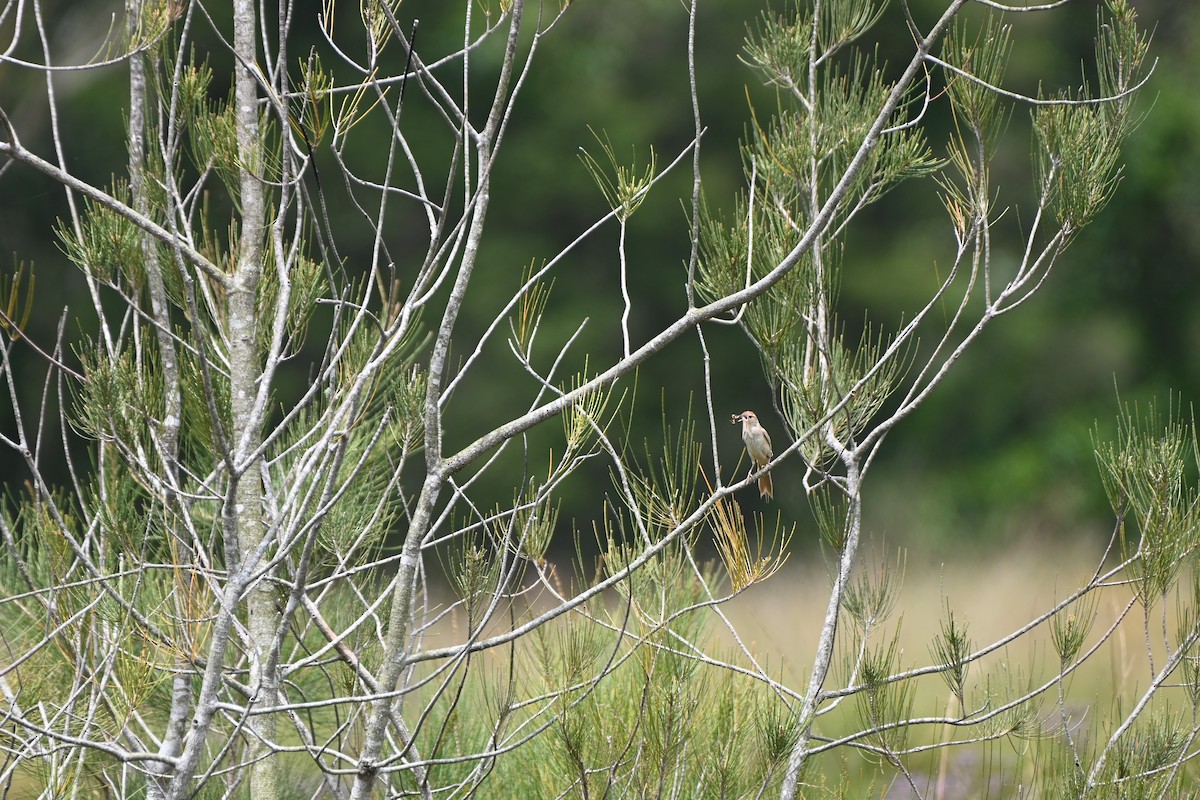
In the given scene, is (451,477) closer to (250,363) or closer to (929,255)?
(250,363)

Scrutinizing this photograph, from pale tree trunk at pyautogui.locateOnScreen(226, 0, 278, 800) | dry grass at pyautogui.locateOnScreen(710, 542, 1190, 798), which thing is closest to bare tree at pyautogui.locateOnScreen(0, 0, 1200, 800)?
pale tree trunk at pyautogui.locateOnScreen(226, 0, 278, 800)

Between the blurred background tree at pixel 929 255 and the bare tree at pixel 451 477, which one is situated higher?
the blurred background tree at pixel 929 255

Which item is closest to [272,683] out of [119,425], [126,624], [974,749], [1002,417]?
[126,624]

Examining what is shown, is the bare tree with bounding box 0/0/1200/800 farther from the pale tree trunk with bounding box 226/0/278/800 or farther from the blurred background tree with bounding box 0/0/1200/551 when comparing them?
the blurred background tree with bounding box 0/0/1200/551

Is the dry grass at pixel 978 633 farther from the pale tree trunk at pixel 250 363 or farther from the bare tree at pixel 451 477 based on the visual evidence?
the pale tree trunk at pixel 250 363

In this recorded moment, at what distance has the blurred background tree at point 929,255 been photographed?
33.4 feet

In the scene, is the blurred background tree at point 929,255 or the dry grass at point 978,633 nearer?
the dry grass at point 978,633

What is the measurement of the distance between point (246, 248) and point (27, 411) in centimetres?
790

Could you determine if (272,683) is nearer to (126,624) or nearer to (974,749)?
(126,624)

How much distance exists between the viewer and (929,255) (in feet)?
35.2

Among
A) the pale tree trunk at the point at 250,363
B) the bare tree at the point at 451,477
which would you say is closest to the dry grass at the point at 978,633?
the bare tree at the point at 451,477

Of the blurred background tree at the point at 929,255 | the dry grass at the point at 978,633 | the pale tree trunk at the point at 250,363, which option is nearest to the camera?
the pale tree trunk at the point at 250,363

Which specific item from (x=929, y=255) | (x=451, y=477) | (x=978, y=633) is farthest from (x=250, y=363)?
(x=929, y=255)

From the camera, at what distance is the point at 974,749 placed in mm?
4602
